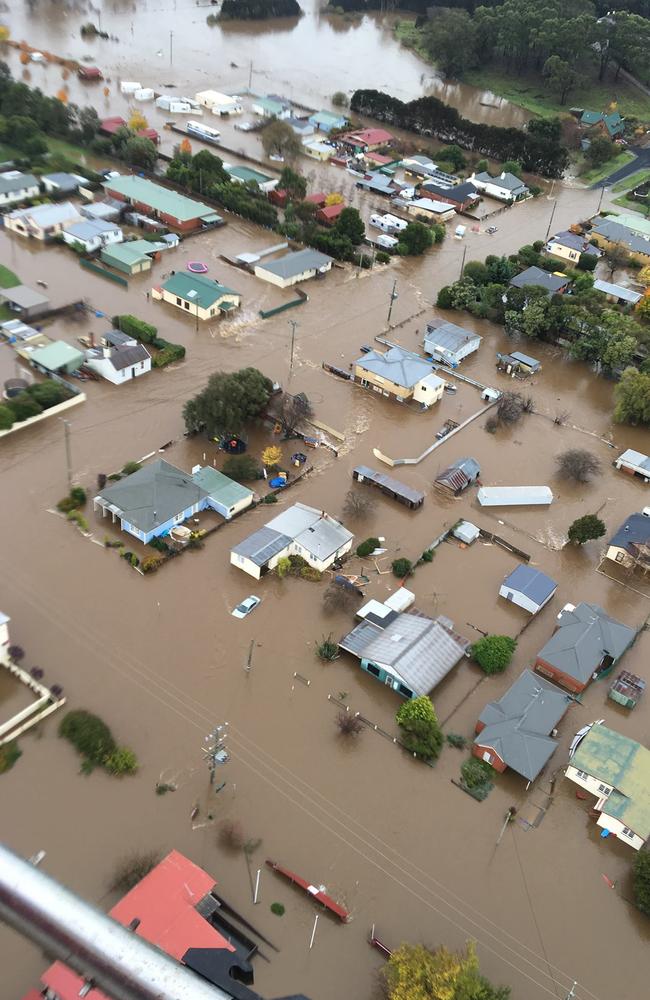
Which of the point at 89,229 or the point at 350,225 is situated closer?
the point at 89,229

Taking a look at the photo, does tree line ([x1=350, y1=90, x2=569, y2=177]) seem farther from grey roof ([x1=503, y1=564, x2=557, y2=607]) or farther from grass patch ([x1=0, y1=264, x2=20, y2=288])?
grey roof ([x1=503, y1=564, x2=557, y2=607])

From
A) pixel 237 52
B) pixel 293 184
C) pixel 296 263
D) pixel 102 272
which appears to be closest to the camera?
pixel 102 272

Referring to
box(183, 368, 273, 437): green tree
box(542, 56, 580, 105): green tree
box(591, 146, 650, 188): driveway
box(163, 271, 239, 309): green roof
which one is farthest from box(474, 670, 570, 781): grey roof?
box(542, 56, 580, 105): green tree

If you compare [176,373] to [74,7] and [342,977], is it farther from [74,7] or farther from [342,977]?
[74,7]

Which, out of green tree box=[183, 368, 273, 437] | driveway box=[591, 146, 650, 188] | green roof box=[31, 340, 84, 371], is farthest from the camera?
driveway box=[591, 146, 650, 188]

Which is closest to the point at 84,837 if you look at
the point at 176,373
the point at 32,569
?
the point at 32,569

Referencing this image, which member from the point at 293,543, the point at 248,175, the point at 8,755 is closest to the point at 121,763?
the point at 8,755

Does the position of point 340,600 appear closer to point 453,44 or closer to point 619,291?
point 619,291
